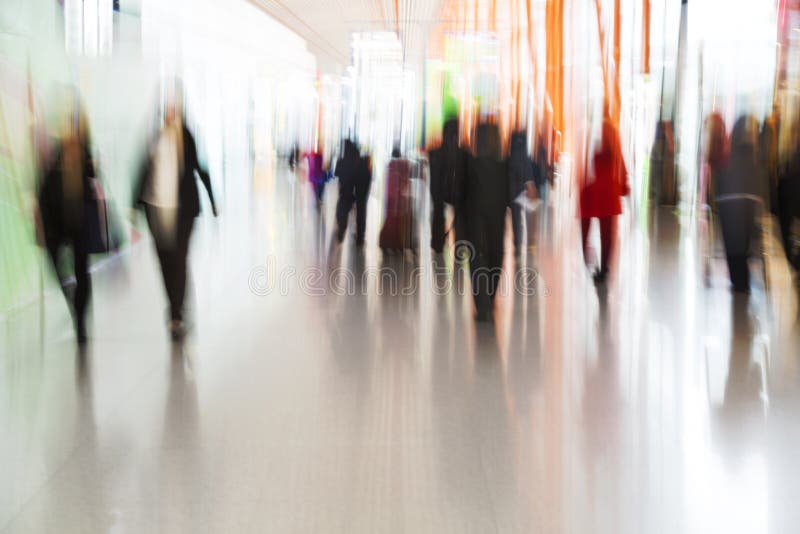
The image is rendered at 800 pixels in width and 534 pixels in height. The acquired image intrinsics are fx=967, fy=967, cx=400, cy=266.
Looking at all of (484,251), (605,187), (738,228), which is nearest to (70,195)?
(484,251)

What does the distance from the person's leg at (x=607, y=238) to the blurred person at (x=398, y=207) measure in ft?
8.42

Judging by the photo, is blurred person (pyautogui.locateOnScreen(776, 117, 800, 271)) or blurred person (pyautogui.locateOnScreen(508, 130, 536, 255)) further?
blurred person (pyautogui.locateOnScreen(508, 130, 536, 255))

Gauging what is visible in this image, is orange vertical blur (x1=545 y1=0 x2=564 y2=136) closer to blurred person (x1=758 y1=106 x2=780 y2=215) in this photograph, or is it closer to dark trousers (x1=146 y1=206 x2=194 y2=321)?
blurred person (x1=758 y1=106 x2=780 y2=215)

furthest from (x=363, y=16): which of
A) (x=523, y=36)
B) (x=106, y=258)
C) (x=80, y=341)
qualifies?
(x=80, y=341)

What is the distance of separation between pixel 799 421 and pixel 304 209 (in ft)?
49.1

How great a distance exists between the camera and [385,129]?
1744 cm

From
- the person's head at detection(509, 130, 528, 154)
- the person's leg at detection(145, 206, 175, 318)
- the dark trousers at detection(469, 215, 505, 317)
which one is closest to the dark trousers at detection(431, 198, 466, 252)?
the person's head at detection(509, 130, 528, 154)

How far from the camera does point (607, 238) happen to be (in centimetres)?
1004

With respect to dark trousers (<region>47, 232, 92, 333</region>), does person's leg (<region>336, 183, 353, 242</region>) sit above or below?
above

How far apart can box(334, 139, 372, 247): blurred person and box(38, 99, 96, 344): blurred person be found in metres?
5.93

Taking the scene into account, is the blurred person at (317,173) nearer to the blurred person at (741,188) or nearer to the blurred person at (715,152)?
the blurred person at (715,152)

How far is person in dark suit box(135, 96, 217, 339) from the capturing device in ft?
24.1

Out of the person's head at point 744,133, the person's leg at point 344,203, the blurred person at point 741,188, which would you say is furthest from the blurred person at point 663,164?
the person's head at point 744,133

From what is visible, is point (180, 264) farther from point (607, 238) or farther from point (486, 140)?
point (607, 238)
